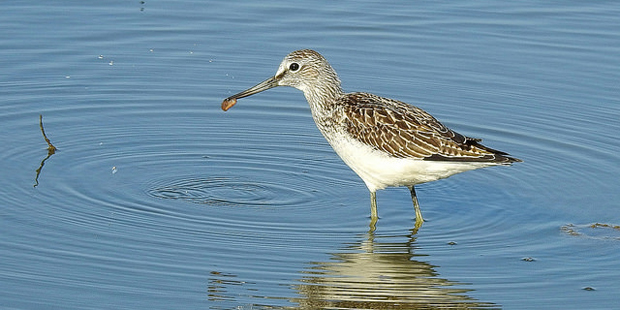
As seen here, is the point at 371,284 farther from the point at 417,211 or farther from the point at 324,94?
the point at 324,94

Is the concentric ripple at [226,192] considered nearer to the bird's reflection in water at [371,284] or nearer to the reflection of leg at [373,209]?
the reflection of leg at [373,209]

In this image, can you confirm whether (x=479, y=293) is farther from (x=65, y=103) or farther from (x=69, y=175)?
(x=65, y=103)

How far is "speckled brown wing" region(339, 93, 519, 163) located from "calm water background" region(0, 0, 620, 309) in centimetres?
75

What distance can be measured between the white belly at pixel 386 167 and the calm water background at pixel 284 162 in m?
0.46

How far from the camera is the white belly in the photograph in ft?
35.2

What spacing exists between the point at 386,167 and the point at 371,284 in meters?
1.59

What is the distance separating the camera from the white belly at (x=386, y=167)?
1072 centimetres

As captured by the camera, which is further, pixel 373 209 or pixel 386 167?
pixel 373 209

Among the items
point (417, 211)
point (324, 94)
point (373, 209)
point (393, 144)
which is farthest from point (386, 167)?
point (324, 94)

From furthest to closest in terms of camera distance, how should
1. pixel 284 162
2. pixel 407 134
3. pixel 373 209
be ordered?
pixel 284 162
pixel 373 209
pixel 407 134

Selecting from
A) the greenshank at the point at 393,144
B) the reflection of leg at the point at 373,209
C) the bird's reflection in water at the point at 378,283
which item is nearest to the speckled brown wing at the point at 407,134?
the greenshank at the point at 393,144

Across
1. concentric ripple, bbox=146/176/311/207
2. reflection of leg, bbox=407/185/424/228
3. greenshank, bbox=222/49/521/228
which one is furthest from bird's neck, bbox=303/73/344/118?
reflection of leg, bbox=407/185/424/228

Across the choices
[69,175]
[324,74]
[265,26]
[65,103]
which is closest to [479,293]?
[324,74]

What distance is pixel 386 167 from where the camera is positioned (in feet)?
35.7
